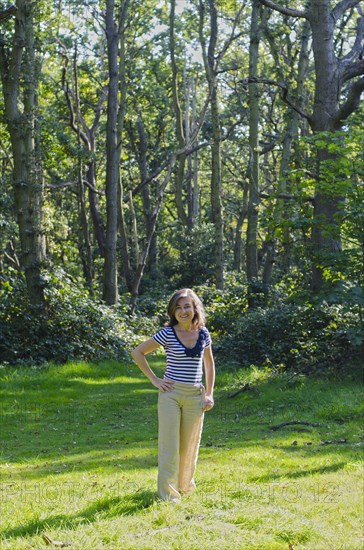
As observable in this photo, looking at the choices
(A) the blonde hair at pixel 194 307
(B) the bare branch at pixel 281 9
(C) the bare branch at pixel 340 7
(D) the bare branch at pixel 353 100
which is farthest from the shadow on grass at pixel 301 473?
(C) the bare branch at pixel 340 7

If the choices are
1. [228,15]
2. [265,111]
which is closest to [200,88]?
[265,111]

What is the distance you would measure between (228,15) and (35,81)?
43.5 feet

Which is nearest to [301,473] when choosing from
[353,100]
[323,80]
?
[353,100]

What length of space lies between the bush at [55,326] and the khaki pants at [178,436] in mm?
10567

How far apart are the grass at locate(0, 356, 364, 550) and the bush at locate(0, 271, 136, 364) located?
138cm

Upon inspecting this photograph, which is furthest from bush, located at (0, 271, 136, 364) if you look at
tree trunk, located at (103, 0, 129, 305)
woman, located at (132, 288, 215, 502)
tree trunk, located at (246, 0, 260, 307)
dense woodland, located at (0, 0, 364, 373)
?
woman, located at (132, 288, 215, 502)

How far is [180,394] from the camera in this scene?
681 centimetres

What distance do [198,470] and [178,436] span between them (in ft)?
5.69

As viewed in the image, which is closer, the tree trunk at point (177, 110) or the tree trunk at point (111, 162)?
the tree trunk at point (111, 162)

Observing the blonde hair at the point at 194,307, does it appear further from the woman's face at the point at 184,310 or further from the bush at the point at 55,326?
the bush at the point at 55,326

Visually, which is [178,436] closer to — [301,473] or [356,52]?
[301,473]

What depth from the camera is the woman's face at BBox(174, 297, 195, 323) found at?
22.6 ft

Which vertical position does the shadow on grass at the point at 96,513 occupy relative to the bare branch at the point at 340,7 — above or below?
below

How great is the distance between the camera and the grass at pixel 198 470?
228 inches
